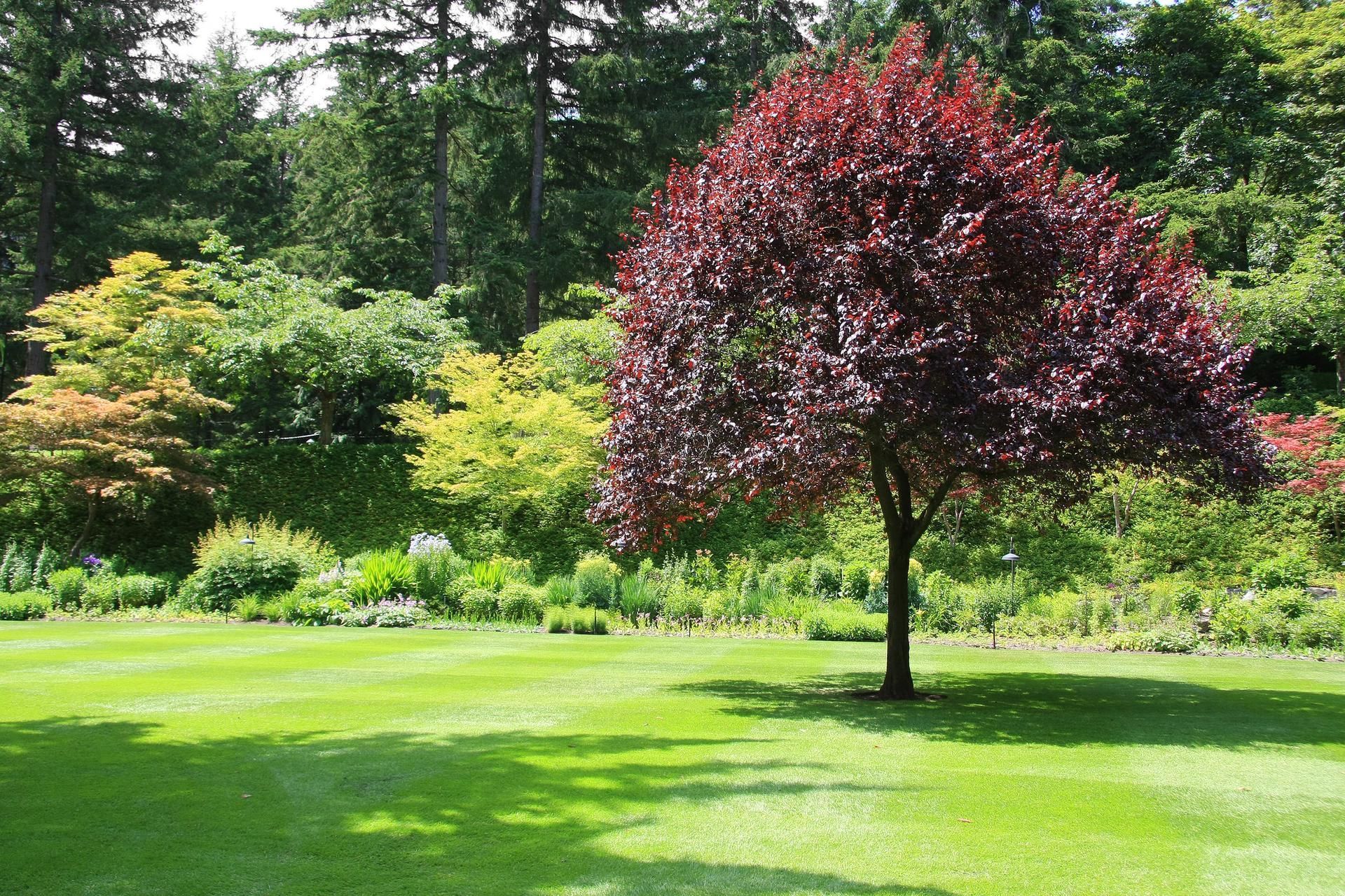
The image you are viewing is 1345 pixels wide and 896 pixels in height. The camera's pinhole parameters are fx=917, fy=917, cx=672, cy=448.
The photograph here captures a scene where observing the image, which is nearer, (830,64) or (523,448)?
(523,448)

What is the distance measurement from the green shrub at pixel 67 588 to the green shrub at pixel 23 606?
324mm

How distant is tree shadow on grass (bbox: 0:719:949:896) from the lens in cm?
421

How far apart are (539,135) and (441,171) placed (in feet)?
10.9

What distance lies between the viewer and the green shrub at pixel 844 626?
52.7 feet

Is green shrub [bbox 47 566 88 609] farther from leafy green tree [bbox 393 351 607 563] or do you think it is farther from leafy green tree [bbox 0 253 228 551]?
leafy green tree [bbox 393 351 607 563]

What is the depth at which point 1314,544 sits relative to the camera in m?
18.0

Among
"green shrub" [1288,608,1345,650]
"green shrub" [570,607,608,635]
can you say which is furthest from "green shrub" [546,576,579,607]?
"green shrub" [1288,608,1345,650]

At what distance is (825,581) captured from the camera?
18484 mm

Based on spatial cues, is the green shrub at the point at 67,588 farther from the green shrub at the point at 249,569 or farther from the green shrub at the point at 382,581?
the green shrub at the point at 382,581

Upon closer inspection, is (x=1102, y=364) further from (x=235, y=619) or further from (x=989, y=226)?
(x=235, y=619)

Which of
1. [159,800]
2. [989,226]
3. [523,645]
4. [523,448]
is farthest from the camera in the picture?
[523,448]

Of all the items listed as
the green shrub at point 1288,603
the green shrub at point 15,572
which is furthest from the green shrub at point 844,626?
the green shrub at point 15,572

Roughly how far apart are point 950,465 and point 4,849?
8404mm

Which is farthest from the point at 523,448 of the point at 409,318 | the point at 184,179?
the point at 184,179
